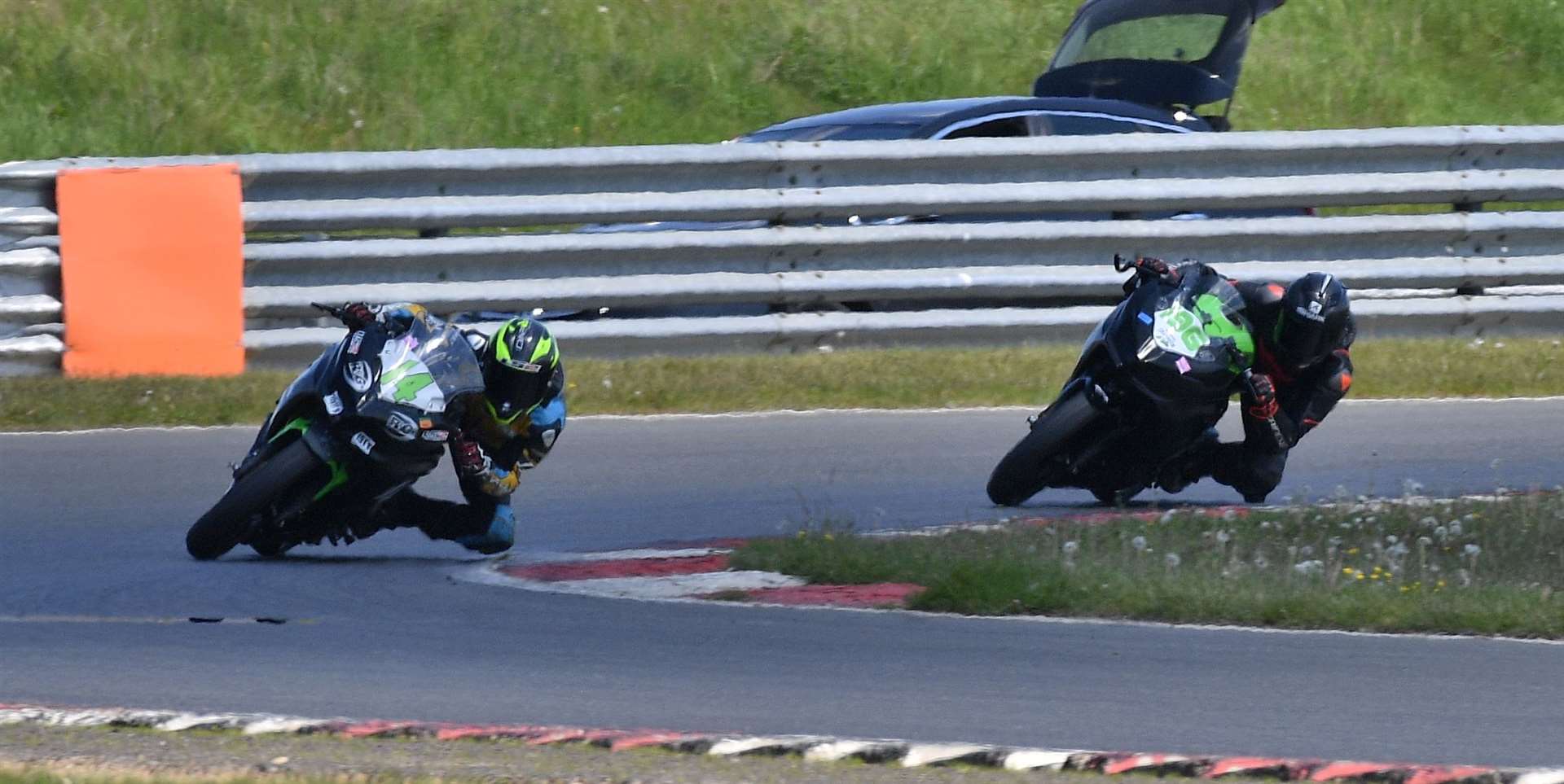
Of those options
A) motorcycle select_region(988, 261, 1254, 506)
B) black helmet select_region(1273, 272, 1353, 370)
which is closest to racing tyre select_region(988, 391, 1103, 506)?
motorcycle select_region(988, 261, 1254, 506)

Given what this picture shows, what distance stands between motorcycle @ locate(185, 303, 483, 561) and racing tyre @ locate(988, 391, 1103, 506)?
2.19m

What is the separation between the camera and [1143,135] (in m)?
12.2

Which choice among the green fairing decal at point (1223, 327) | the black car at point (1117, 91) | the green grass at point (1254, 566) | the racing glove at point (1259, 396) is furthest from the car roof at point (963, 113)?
the green grass at point (1254, 566)

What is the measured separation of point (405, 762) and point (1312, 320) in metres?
4.45

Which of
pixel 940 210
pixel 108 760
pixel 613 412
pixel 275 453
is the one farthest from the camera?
pixel 940 210

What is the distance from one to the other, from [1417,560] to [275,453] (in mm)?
3627

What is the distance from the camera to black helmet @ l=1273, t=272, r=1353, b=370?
808cm

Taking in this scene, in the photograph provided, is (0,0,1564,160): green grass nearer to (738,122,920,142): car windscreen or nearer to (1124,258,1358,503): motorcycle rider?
(738,122,920,142): car windscreen

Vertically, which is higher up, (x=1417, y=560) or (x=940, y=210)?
(x=940, y=210)

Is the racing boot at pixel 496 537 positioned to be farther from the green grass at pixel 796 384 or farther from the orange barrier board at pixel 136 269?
the orange barrier board at pixel 136 269

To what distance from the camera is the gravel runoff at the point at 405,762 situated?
4.54 metres

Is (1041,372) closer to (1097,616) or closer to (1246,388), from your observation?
(1246,388)

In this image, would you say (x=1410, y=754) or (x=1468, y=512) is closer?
(x=1410, y=754)

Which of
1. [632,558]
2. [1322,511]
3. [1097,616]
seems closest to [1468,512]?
[1322,511]
